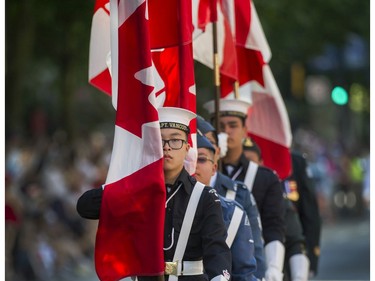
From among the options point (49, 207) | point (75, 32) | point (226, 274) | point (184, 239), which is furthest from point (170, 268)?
point (75, 32)

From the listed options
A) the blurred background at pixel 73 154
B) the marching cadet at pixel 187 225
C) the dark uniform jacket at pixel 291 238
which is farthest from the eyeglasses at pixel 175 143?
the blurred background at pixel 73 154

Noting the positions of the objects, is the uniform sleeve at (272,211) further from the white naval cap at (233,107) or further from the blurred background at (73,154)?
the blurred background at (73,154)

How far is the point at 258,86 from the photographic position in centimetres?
1144

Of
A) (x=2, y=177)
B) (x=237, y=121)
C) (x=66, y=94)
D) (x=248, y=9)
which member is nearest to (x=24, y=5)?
(x=66, y=94)

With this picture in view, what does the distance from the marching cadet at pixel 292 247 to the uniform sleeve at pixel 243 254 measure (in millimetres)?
2286

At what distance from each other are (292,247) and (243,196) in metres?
1.86

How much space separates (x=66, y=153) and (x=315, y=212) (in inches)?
417

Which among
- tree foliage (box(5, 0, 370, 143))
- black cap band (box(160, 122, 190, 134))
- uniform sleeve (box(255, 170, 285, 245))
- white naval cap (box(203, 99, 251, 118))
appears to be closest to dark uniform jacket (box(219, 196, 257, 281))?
black cap band (box(160, 122, 190, 134))

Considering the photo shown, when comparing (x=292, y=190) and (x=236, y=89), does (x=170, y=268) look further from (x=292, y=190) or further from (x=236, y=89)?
(x=292, y=190)

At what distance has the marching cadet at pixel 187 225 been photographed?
7133mm

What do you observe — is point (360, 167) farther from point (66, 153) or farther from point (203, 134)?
point (203, 134)

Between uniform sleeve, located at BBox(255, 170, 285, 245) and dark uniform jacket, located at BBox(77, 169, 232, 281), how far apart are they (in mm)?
2255

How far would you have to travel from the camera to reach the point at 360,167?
3203 centimetres

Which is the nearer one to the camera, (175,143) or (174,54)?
(175,143)
